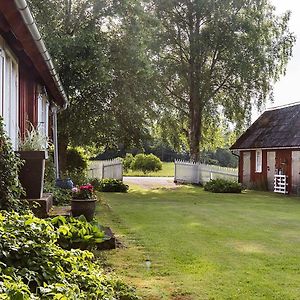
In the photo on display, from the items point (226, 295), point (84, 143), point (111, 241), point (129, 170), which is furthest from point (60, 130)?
point (129, 170)

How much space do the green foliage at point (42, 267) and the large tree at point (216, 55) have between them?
75.1 feet

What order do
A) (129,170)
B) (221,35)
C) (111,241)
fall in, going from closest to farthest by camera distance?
(111,241), (221,35), (129,170)

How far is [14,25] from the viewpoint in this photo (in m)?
6.05

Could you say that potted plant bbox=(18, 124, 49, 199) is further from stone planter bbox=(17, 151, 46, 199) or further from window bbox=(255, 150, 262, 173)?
window bbox=(255, 150, 262, 173)

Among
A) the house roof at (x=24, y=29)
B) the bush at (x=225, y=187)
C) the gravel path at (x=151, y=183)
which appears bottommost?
the gravel path at (x=151, y=183)

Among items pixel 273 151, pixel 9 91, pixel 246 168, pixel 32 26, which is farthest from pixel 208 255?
pixel 246 168

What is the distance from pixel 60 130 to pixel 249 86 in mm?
11354

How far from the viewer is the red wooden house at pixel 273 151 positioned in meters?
23.0

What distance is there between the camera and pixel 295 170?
22.7 m

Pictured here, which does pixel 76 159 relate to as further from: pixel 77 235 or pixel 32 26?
pixel 32 26

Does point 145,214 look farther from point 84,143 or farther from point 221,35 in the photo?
point 221,35

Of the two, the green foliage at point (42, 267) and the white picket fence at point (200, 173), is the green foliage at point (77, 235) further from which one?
the white picket fence at point (200, 173)

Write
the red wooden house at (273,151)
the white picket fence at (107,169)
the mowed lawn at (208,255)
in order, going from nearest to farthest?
the mowed lawn at (208,255) < the red wooden house at (273,151) < the white picket fence at (107,169)

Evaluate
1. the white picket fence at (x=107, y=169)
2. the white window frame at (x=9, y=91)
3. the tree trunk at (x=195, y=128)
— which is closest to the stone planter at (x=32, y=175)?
the white window frame at (x=9, y=91)
